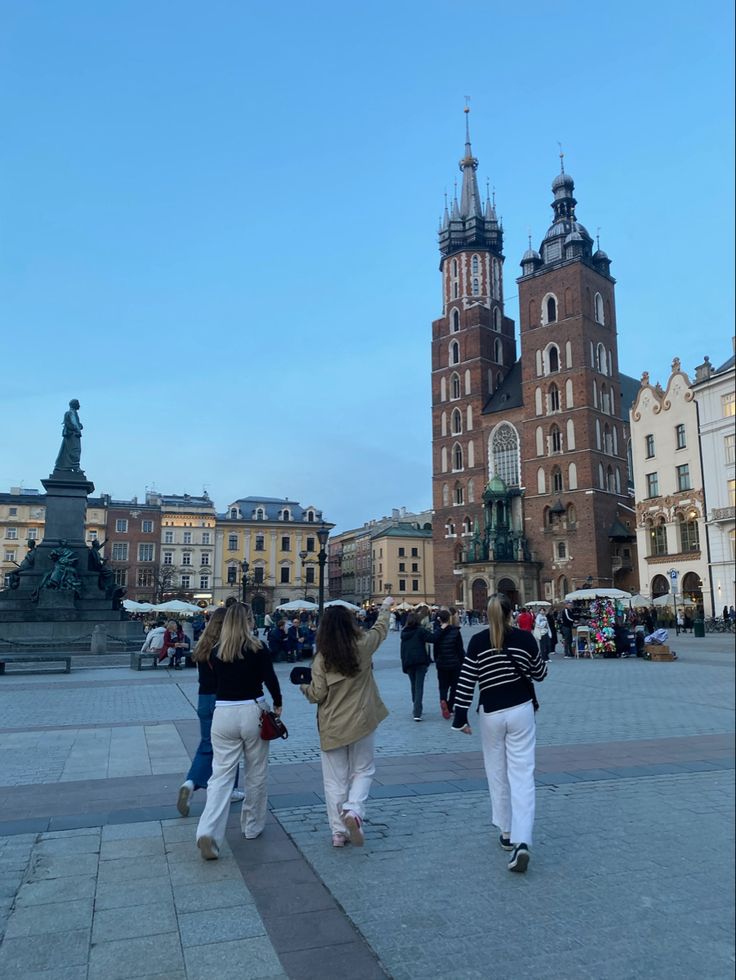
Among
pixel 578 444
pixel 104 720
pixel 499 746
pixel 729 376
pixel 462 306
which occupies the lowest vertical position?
pixel 104 720

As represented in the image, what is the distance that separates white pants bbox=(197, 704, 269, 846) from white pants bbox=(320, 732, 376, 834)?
52 centimetres

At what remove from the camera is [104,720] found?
456 inches

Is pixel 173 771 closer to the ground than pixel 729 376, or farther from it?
closer to the ground

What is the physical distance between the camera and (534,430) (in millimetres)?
65375

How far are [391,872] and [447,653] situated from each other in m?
6.67

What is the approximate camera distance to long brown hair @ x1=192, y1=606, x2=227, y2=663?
6176 millimetres

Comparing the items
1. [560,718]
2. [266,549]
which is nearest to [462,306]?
[266,549]

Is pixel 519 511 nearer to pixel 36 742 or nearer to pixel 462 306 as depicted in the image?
pixel 462 306

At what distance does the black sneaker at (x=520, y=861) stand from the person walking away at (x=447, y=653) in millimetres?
6422

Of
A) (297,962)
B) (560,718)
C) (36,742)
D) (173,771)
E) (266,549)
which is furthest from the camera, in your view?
(266,549)

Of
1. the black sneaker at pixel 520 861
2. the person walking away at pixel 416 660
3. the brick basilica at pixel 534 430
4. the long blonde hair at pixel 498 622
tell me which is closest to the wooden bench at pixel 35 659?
the person walking away at pixel 416 660

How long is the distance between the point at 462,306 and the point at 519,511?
73.0 ft

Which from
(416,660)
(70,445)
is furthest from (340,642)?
Result: (70,445)

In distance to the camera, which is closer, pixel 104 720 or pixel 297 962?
Result: pixel 297 962
